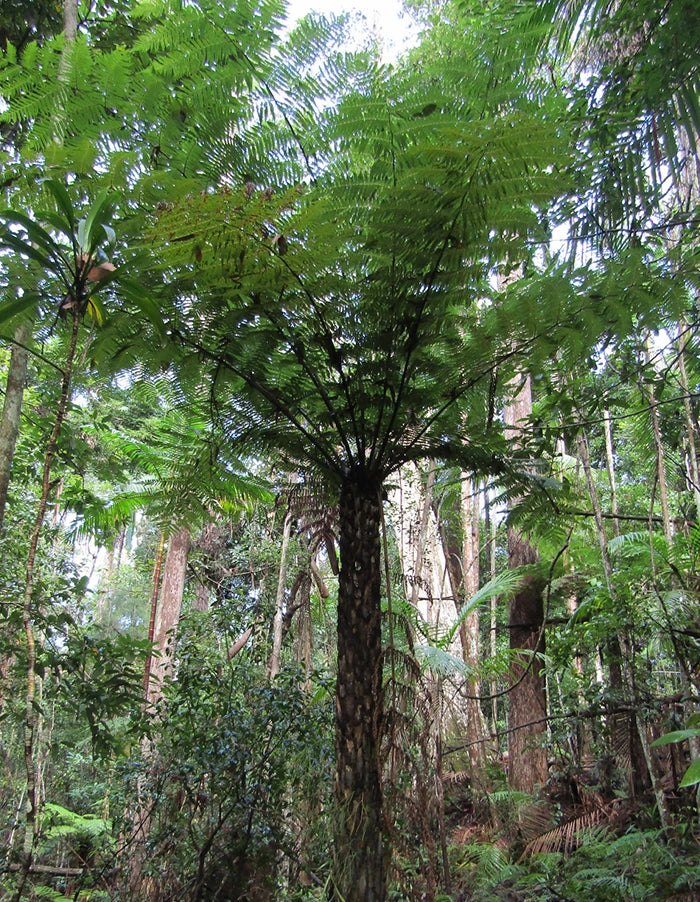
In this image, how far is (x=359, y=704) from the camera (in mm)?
1884

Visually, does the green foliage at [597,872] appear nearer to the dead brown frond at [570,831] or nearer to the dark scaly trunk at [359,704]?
the dead brown frond at [570,831]

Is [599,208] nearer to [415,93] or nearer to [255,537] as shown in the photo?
[415,93]

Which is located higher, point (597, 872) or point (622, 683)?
point (622, 683)

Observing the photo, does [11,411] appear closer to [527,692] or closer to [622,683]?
[622,683]

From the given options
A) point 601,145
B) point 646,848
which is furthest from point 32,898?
point 601,145

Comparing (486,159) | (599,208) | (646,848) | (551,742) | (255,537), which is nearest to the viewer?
(486,159)

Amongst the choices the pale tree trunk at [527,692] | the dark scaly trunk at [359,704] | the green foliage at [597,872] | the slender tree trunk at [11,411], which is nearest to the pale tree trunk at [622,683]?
the green foliage at [597,872]

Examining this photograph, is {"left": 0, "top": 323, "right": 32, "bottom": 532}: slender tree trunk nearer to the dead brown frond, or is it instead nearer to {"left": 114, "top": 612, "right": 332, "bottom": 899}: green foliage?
{"left": 114, "top": 612, "right": 332, "bottom": 899}: green foliage

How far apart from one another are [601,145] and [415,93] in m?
1.03

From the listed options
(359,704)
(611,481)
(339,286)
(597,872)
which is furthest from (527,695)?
(339,286)

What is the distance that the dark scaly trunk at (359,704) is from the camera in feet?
5.81

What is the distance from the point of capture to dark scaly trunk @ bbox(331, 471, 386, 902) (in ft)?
5.81

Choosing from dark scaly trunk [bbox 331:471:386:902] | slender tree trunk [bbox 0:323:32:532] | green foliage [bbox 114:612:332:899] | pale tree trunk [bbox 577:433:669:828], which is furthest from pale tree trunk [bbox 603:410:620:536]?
slender tree trunk [bbox 0:323:32:532]

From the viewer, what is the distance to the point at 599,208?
2.85 m
